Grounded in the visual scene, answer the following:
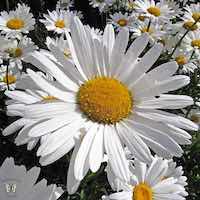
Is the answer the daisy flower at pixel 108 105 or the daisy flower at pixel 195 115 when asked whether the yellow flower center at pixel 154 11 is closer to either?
the daisy flower at pixel 195 115

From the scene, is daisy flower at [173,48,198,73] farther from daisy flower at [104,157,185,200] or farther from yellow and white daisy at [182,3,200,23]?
daisy flower at [104,157,185,200]

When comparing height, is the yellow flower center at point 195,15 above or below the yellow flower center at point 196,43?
above

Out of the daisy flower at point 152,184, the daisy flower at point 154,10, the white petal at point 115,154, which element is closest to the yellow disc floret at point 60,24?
the daisy flower at point 154,10

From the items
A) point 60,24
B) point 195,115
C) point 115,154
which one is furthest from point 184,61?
point 115,154

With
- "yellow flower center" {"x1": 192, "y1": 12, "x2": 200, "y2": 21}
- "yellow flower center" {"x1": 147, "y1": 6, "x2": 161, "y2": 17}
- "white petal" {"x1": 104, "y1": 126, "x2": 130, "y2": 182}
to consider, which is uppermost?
"white petal" {"x1": 104, "y1": 126, "x2": 130, "y2": 182}

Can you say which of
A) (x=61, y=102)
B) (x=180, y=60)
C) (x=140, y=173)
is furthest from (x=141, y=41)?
(x=180, y=60)

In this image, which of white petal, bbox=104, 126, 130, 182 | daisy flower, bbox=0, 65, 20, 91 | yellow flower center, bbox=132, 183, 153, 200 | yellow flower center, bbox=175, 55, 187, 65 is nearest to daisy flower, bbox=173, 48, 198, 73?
yellow flower center, bbox=175, 55, 187, 65

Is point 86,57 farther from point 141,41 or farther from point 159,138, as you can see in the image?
point 159,138
